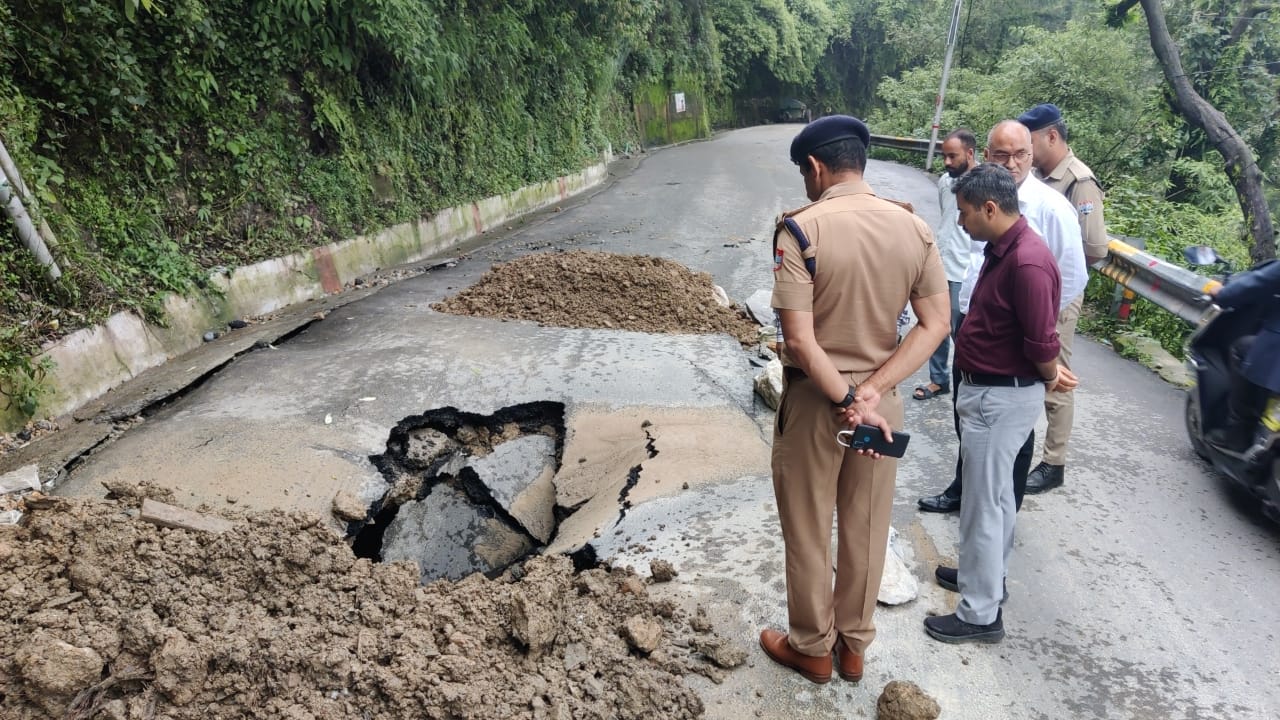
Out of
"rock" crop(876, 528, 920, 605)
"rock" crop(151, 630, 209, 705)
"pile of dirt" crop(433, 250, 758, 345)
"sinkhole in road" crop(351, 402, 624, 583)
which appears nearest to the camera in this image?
"rock" crop(151, 630, 209, 705)

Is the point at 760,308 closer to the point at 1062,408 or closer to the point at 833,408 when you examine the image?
Answer: the point at 1062,408

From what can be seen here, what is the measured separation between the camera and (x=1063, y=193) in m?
3.87

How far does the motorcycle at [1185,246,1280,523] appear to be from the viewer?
3359mm

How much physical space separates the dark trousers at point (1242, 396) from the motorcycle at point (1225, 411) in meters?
0.04

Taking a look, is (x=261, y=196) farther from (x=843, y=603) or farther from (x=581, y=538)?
(x=843, y=603)

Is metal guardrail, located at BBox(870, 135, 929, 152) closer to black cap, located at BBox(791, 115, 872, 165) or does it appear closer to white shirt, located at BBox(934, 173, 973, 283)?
white shirt, located at BBox(934, 173, 973, 283)

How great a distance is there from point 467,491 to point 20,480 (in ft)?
7.45

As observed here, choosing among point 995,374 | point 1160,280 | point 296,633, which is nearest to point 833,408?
point 995,374

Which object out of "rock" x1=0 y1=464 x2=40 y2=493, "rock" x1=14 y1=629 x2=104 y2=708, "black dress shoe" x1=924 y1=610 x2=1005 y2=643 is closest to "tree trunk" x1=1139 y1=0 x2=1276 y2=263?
"black dress shoe" x1=924 y1=610 x2=1005 y2=643

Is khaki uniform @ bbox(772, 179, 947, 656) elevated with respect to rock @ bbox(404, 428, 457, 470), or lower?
elevated

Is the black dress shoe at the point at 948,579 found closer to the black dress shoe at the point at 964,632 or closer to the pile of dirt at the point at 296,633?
the black dress shoe at the point at 964,632

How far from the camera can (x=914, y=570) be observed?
3150 mm

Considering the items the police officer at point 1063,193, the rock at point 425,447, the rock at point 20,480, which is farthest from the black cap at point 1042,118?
the rock at point 20,480

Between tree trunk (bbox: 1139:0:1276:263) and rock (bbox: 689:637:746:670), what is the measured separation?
35.8 ft
